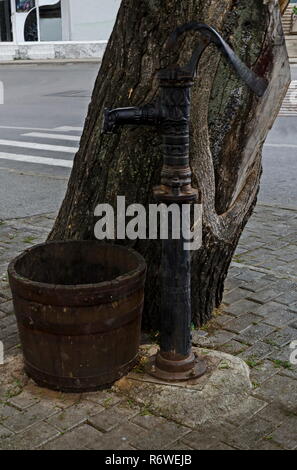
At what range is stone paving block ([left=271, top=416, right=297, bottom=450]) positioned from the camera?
9.98ft

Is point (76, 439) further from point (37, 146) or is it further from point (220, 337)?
point (37, 146)

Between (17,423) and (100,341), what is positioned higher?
(100,341)

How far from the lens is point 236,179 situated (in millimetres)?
4016

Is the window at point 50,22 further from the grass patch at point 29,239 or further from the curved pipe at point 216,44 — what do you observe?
the curved pipe at point 216,44

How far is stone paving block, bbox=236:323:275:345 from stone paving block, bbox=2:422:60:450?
1.38m

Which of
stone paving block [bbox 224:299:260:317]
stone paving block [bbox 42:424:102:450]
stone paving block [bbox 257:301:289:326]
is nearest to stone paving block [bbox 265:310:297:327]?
stone paving block [bbox 257:301:289:326]

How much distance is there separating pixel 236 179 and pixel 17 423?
72.3 inches

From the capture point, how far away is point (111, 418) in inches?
127

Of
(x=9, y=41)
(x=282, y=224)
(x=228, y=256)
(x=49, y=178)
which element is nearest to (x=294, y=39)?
(x=9, y=41)

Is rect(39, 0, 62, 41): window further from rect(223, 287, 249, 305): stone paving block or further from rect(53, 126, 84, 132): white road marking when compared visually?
rect(223, 287, 249, 305): stone paving block

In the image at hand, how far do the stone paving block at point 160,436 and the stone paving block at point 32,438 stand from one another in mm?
387

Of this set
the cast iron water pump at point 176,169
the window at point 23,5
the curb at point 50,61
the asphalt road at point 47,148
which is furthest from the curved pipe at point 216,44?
the window at point 23,5

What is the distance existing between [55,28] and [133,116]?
28562 mm

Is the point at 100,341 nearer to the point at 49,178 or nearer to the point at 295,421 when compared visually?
the point at 295,421
